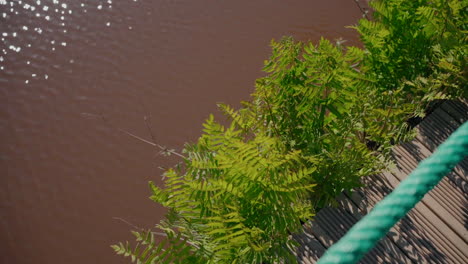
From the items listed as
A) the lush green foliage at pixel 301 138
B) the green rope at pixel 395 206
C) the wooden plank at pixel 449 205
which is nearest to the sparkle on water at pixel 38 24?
the lush green foliage at pixel 301 138

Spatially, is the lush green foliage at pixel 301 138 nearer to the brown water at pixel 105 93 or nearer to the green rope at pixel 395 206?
the green rope at pixel 395 206

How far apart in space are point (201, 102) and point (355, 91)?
2228 millimetres

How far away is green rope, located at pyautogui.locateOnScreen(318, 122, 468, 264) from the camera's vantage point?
0.51 m

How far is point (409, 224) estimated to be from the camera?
6.67ft

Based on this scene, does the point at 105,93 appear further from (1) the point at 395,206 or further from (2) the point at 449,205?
(1) the point at 395,206

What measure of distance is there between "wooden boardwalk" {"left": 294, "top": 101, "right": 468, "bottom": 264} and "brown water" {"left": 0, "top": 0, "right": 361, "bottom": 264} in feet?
6.94

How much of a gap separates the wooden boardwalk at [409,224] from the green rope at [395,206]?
148cm

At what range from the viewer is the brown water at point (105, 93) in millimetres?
3791

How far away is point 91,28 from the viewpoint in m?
4.97

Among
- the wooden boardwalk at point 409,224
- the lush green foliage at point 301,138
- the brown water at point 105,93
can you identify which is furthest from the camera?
the brown water at point 105,93

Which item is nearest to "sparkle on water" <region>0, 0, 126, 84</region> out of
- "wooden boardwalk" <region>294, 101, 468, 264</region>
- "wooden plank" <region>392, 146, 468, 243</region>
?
"wooden boardwalk" <region>294, 101, 468, 264</region>

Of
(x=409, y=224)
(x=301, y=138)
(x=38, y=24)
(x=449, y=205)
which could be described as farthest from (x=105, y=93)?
(x=449, y=205)

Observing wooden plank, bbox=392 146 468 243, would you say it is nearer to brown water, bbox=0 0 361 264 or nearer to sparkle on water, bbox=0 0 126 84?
brown water, bbox=0 0 361 264

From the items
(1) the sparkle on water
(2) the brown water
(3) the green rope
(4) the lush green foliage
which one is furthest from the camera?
(1) the sparkle on water
